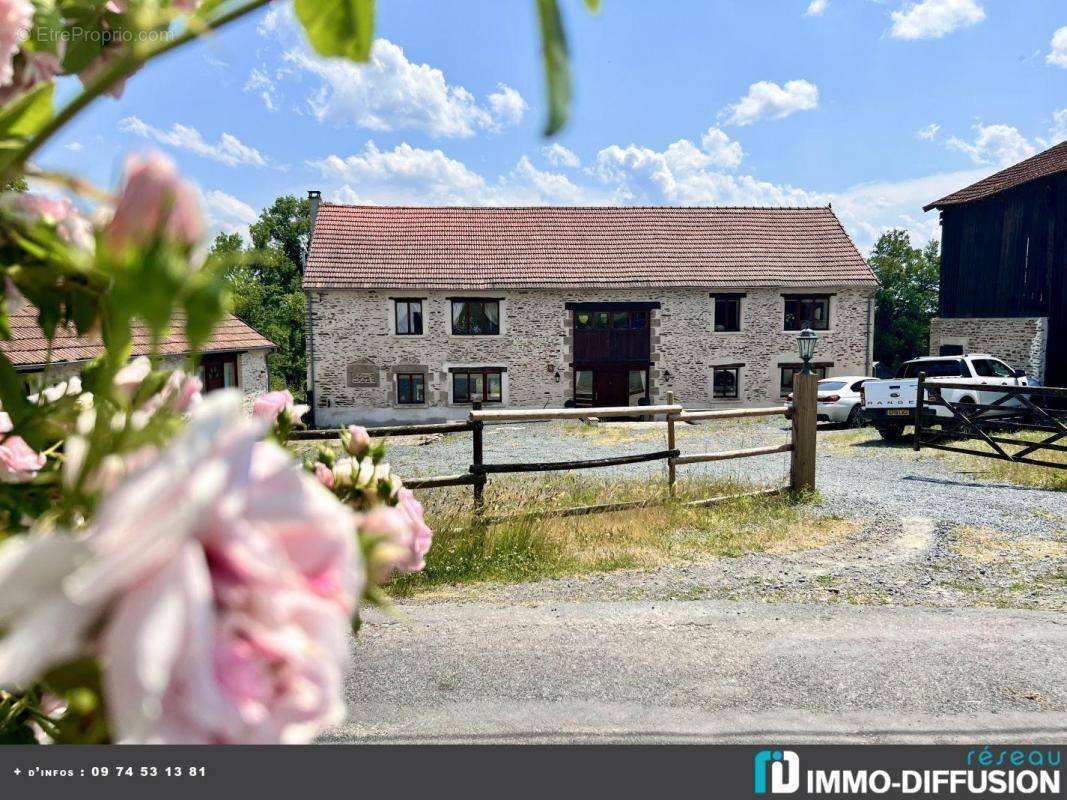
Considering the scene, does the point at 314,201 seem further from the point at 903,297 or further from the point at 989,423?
the point at 903,297

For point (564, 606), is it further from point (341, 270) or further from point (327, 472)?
point (341, 270)

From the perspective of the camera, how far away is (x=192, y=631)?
325 millimetres

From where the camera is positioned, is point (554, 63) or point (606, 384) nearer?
point (554, 63)

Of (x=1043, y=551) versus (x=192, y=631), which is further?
(x=1043, y=551)

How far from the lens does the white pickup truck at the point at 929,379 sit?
15383 millimetres

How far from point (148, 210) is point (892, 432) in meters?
17.4

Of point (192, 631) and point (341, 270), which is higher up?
point (341, 270)

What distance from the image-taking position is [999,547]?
25.4 ft

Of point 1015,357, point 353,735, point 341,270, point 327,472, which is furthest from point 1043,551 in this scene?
point 341,270

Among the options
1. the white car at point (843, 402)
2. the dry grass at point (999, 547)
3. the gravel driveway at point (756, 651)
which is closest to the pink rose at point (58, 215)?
the gravel driveway at point (756, 651)

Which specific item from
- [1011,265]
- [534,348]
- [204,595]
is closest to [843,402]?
[1011,265]

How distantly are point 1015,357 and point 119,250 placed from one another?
83.5ft

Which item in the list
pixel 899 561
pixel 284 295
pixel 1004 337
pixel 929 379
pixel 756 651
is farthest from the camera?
pixel 284 295

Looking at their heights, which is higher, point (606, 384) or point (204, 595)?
point (204, 595)
